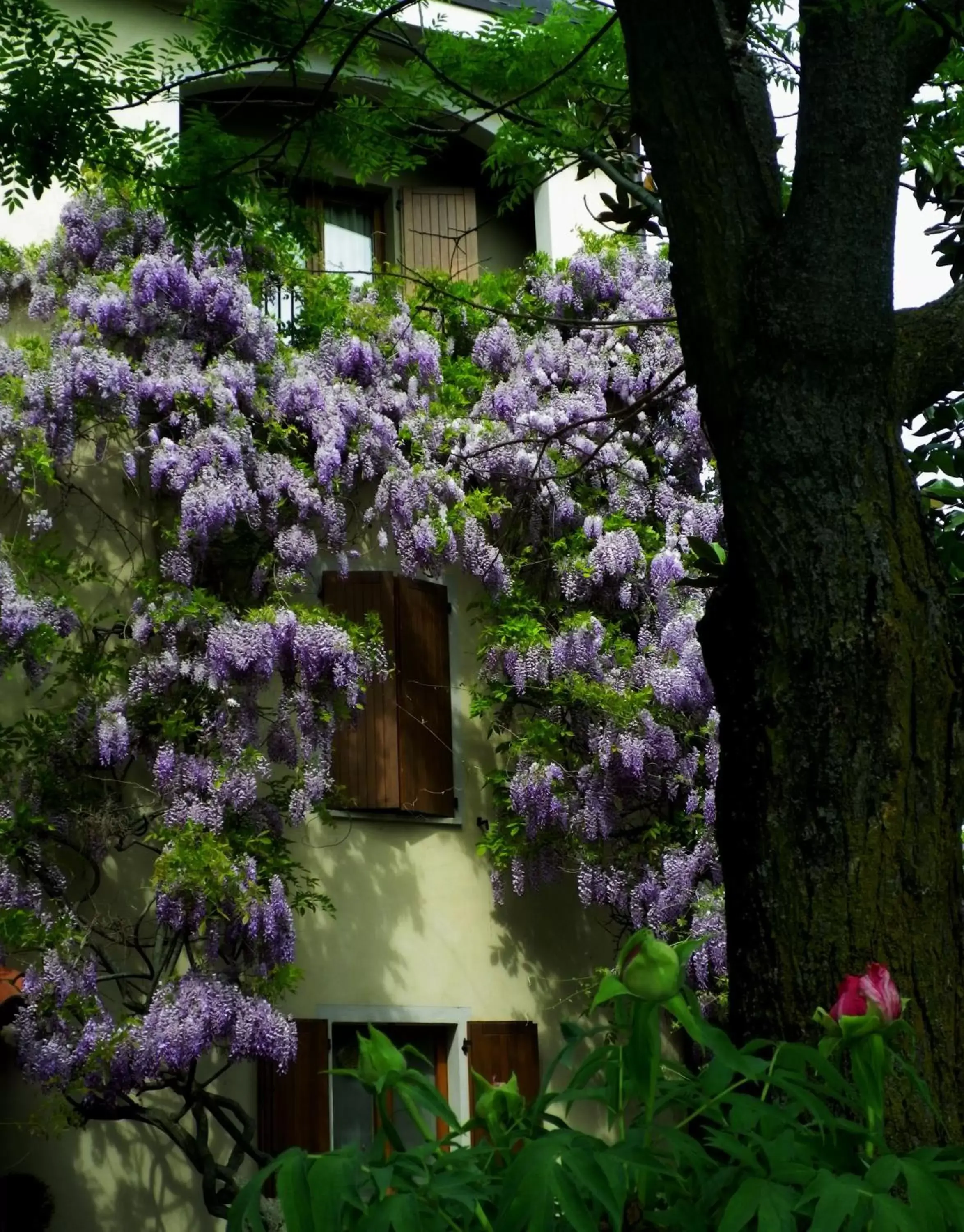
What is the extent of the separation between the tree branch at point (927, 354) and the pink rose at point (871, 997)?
189cm

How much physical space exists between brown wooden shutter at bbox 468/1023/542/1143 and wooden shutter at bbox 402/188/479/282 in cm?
520

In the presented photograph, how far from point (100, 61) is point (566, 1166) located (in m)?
4.57

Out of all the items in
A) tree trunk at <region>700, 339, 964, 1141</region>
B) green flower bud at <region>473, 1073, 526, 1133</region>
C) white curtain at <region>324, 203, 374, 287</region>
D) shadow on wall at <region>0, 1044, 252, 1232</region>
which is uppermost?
white curtain at <region>324, 203, 374, 287</region>

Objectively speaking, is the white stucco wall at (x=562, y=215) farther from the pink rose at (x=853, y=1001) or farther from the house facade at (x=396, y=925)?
the pink rose at (x=853, y=1001)

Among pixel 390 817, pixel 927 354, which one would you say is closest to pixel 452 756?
pixel 390 817

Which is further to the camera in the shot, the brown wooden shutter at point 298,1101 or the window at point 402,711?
the window at point 402,711

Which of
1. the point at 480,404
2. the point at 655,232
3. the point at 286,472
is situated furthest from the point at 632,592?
the point at 655,232

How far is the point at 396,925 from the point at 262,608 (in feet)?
7.06

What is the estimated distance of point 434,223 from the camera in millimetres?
12547

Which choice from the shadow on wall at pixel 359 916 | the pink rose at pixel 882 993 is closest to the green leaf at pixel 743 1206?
the pink rose at pixel 882 993

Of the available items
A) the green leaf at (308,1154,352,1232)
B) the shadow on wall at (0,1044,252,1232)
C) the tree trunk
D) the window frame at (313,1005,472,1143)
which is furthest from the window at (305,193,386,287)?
the green leaf at (308,1154,352,1232)

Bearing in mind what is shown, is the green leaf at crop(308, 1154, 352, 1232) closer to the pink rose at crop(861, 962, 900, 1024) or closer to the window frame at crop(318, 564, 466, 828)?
the pink rose at crop(861, 962, 900, 1024)

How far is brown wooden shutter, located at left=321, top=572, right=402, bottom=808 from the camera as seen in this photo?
10602 mm

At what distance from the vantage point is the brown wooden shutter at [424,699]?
1082 centimetres
